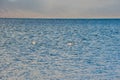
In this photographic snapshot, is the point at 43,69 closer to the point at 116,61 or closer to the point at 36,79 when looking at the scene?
the point at 36,79

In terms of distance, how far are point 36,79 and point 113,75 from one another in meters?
6.26

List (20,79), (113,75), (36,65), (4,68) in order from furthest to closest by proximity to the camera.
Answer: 1. (36,65)
2. (4,68)
3. (113,75)
4. (20,79)

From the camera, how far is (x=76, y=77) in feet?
74.3

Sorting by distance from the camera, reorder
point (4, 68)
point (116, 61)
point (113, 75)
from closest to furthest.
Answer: point (113, 75) < point (4, 68) < point (116, 61)

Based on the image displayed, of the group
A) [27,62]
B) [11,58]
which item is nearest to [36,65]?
[27,62]

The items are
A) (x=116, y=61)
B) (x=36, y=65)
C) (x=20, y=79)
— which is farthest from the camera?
(x=116, y=61)

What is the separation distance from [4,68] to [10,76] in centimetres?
355

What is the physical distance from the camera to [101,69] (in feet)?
85.8

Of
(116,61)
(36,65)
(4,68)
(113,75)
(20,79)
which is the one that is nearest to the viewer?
(20,79)

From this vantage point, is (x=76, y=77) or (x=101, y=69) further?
(x=101, y=69)

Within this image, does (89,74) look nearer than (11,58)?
Yes

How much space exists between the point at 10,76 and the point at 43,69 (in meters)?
4.30

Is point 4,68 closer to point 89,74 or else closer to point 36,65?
point 36,65

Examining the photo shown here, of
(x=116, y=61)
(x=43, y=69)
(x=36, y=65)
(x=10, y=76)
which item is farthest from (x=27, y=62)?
(x=116, y=61)
